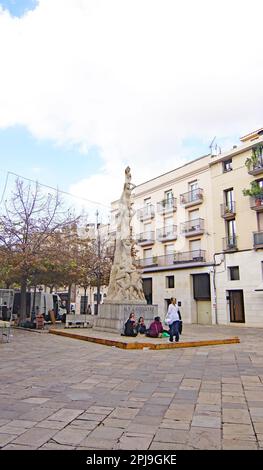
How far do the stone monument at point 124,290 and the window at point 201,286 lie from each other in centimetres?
1155

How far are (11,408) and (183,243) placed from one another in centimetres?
2632

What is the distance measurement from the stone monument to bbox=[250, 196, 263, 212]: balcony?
10182mm

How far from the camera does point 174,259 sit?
99.9 ft

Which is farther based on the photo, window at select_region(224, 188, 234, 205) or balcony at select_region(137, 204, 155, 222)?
balcony at select_region(137, 204, 155, 222)

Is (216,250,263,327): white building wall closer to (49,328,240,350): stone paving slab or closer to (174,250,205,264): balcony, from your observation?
(174,250,205,264): balcony

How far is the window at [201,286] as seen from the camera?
2734cm

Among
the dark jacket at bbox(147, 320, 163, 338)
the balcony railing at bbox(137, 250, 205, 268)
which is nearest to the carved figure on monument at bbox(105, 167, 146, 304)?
the dark jacket at bbox(147, 320, 163, 338)

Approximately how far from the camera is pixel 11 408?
4.63 m

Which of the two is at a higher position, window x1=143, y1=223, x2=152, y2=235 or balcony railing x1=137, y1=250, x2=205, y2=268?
window x1=143, y1=223, x2=152, y2=235

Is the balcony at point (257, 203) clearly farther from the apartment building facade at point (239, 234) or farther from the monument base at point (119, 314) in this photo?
the monument base at point (119, 314)

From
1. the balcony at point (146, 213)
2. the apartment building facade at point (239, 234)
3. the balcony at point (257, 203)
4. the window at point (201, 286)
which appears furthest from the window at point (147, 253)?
the balcony at point (257, 203)

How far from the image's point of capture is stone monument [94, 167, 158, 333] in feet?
50.7

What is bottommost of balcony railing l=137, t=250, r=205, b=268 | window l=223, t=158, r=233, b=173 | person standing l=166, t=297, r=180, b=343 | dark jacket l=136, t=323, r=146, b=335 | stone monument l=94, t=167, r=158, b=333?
dark jacket l=136, t=323, r=146, b=335

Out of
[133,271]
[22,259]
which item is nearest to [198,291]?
[133,271]
